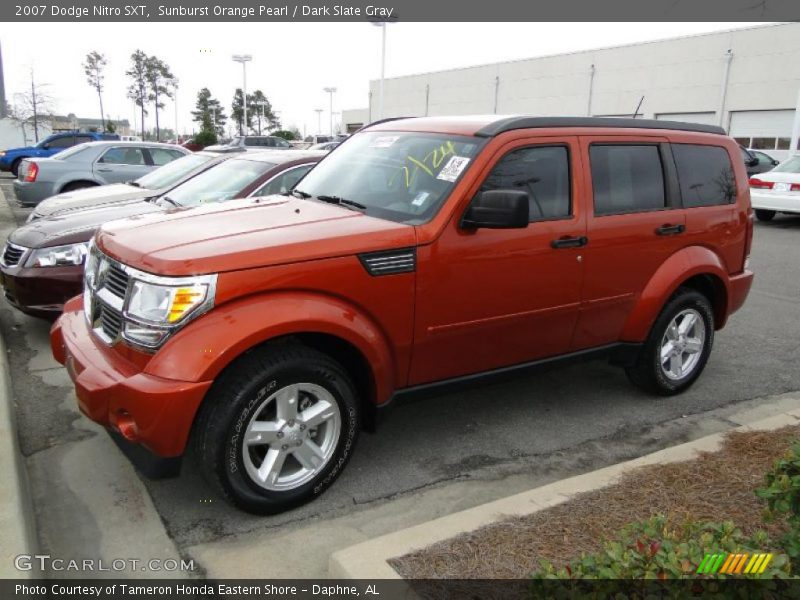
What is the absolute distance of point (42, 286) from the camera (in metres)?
5.42

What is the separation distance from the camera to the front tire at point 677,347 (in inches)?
185

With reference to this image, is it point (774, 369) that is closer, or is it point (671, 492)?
point (671, 492)

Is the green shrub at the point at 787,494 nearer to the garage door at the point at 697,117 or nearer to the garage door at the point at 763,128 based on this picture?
the garage door at the point at 763,128

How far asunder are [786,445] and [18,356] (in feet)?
18.6

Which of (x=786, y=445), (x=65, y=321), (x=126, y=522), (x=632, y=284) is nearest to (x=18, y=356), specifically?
(x=65, y=321)

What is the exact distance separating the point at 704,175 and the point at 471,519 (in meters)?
3.31

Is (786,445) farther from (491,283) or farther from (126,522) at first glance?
(126,522)

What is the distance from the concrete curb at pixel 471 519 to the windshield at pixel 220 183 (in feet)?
13.2

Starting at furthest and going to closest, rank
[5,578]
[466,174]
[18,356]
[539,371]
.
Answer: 1. [18,356]
2. [539,371]
3. [466,174]
4. [5,578]

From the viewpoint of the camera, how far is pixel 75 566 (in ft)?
9.60

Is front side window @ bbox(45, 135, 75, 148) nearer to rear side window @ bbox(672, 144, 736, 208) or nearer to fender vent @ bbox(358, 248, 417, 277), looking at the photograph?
rear side window @ bbox(672, 144, 736, 208)

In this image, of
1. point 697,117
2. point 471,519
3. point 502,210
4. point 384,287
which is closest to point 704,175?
point 502,210

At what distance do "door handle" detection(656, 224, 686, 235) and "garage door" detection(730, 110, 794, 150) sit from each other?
3053cm

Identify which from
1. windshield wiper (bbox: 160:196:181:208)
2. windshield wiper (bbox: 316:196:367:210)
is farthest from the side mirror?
windshield wiper (bbox: 160:196:181:208)
